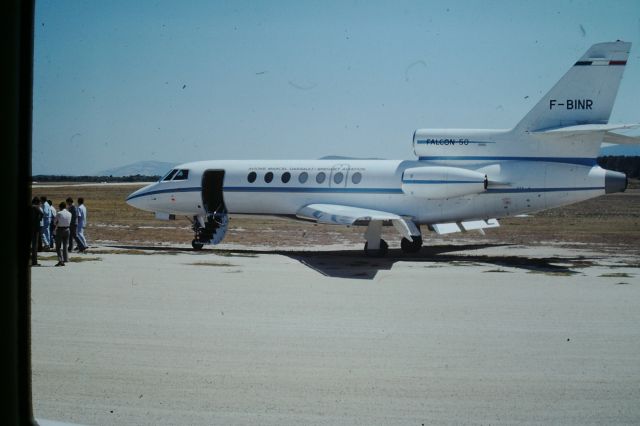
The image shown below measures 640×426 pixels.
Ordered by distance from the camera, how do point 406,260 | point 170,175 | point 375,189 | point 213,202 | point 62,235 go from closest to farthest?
point 62,235, point 406,260, point 375,189, point 213,202, point 170,175

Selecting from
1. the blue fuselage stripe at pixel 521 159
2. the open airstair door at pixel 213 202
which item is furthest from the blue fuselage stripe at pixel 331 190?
the blue fuselage stripe at pixel 521 159

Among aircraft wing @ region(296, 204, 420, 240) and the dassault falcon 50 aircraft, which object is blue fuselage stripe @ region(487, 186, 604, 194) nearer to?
the dassault falcon 50 aircraft

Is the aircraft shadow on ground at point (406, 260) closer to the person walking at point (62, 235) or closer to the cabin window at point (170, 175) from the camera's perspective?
the cabin window at point (170, 175)

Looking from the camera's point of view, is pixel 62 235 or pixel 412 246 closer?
pixel 62 235

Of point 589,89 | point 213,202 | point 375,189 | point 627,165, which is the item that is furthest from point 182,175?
point 627,165

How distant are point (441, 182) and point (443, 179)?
113 mm

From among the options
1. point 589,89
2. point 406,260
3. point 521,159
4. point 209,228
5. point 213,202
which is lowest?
point 406,260

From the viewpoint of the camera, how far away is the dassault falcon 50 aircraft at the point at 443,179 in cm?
1994

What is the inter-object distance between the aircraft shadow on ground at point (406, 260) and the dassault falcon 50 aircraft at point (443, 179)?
836 millimetres

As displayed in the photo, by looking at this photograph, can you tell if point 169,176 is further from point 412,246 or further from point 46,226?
point 412,246

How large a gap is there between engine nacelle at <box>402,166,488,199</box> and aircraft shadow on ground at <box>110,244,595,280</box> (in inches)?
79.6

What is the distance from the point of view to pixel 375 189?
22.8 m

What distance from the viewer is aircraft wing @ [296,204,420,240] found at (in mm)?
20578

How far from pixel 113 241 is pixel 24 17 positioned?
25045mm
